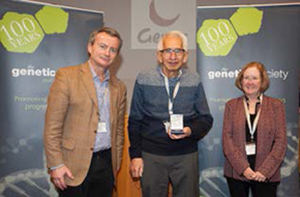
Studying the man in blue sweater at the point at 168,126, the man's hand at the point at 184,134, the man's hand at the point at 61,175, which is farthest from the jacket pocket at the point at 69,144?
the man's hand at the point at 184,134

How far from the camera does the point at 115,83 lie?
2359 millimetres

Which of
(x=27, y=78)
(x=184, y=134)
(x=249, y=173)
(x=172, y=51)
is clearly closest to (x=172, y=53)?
(x=172, y=51)

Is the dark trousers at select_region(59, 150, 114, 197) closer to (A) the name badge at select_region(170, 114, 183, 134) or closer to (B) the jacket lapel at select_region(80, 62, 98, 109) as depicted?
(B) the jacket lapel at select_region(80, 62, 98, 109)

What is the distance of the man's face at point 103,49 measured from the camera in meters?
2.10

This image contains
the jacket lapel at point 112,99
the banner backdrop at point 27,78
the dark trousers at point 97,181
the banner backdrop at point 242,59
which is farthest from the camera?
the banner backdrop at point 242,59

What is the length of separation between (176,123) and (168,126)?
0.27 feet

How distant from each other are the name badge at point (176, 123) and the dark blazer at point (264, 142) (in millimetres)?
553

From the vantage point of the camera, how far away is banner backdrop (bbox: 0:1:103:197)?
2.96 m

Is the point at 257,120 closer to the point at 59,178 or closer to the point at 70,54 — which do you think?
the point at 59,178

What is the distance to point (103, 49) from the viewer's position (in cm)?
211

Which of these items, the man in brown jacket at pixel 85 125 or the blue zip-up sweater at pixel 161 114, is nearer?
the man in brown jacket at pixel 85 125

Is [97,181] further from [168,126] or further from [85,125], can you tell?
[168,126]

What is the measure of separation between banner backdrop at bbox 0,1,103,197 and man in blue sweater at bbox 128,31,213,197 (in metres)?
1.23

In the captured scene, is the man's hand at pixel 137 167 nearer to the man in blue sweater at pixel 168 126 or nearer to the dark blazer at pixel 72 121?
the man in blue sweater at pixel 168 126
